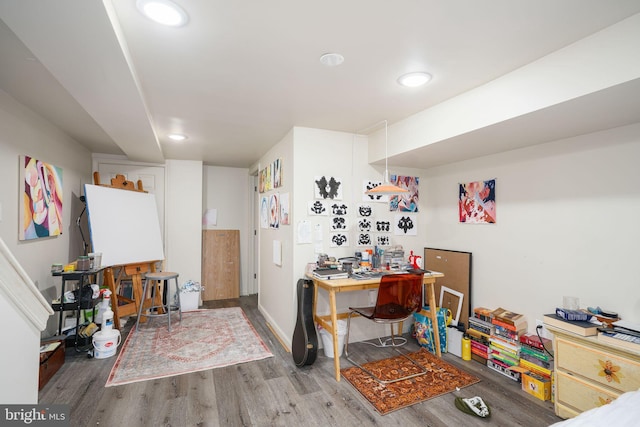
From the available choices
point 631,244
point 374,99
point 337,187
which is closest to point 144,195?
point 337,187

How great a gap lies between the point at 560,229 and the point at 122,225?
4.67 metres

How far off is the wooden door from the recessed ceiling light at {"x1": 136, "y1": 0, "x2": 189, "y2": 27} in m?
4.16

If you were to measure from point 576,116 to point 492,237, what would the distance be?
140 centimetres

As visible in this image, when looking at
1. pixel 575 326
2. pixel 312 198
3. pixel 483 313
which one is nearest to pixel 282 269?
pixel 312 198

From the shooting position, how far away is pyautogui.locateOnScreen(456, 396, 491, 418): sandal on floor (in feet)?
6.92

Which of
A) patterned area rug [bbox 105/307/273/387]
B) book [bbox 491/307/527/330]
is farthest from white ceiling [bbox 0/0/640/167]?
patterned area rug [bbox 105/307/273/387]

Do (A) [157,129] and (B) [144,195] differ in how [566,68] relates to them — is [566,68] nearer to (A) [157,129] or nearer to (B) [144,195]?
(A) [157,129]

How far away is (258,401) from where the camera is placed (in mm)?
2312

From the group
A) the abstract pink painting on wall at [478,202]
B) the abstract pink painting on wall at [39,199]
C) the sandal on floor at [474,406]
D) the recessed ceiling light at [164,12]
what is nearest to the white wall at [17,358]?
the recessed ceiling light at [164,12]

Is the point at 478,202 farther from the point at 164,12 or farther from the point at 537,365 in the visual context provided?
the point at 164,12

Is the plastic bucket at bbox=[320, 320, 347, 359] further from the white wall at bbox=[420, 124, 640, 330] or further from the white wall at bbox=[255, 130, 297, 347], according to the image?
the white wall at bbox=[420, 124, 640, 330]

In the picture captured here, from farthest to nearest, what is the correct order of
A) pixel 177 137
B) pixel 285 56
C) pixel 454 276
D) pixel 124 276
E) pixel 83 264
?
pixel 124 276
pixel 177 137
pixel 454 276
pixel 83 264
pixel 285 56

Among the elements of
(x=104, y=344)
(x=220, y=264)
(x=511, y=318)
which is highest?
(x=220, y=264)

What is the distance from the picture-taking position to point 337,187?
3.38m
